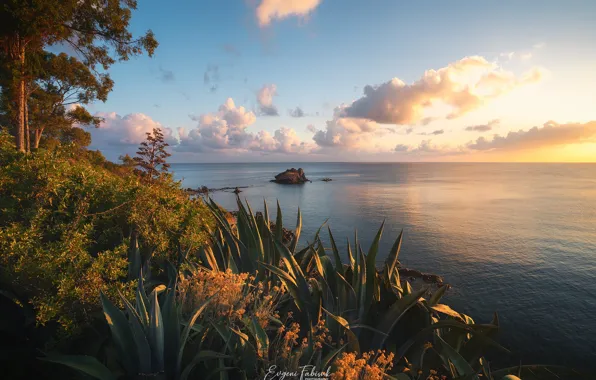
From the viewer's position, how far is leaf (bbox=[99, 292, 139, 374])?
305cm

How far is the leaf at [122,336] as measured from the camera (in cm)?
305

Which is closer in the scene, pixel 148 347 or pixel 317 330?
pixel 148 347

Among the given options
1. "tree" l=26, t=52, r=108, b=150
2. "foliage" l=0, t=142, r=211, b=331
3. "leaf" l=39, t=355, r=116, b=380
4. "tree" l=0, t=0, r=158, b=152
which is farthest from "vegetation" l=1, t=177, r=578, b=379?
"tree" l=26, t=52, r=108, b=150

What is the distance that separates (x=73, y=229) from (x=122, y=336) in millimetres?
2444

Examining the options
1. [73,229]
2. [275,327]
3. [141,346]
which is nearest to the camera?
[141,346]

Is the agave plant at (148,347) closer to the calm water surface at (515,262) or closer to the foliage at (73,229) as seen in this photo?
the foliage at (73,229)

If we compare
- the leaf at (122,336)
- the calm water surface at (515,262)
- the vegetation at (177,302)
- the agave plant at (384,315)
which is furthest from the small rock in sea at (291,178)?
the leaf at (122,336)

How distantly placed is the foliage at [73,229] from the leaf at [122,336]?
2.42 feet

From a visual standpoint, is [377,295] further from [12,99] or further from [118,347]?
[12,99]

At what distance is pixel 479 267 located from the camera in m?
19.5

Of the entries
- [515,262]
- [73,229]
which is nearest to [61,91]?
[73,229]

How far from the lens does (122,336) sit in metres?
3.12

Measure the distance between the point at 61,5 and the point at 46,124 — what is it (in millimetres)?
13902

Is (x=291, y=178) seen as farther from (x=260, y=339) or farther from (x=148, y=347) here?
(x=148, y=347)
